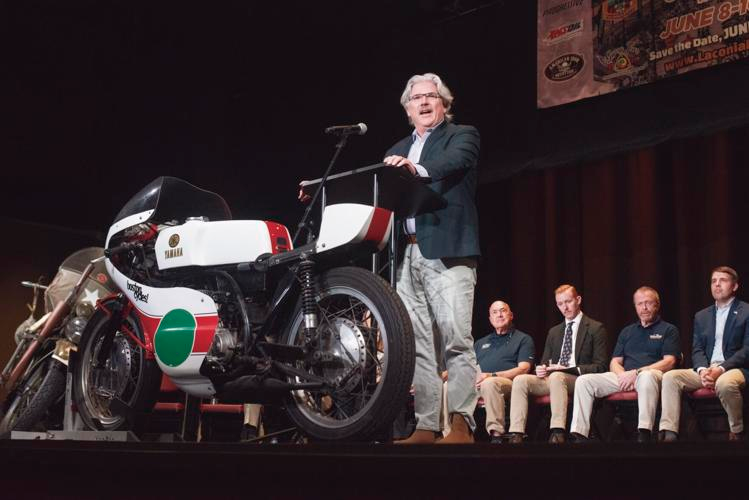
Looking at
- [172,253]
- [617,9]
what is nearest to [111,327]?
[172,253]

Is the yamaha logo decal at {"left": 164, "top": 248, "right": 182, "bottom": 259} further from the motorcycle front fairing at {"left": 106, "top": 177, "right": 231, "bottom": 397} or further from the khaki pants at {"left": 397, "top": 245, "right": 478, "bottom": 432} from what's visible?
the khaki pants at {"left": 397, "top": 245, "right": 478, "bottom": 432}

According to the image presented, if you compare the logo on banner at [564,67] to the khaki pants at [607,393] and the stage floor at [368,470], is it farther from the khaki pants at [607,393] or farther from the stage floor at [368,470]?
the stage floor at [368,470]

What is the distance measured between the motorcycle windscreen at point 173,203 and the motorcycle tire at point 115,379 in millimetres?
375

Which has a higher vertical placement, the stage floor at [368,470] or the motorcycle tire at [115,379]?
the motorcycle tire at [115,379]

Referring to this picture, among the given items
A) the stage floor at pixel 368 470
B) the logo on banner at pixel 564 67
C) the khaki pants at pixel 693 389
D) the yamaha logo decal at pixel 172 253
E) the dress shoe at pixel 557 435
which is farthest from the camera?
→ the logo on banner at pixel 564 67

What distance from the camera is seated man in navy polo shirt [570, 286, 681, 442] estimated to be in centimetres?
403

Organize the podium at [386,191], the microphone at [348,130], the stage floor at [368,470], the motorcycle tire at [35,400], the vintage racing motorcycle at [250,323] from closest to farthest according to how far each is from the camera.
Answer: the stage floor at [368,470], the vintage racing motorcycle at [250,323], the podium at [386,191], the microphone at [348,130], the motorcycle tire at [35,400]

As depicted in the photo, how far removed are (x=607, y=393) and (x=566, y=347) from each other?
0.60 m

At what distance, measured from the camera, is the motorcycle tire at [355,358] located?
6.78 feet

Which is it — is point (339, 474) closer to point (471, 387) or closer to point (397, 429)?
point (471, 387)

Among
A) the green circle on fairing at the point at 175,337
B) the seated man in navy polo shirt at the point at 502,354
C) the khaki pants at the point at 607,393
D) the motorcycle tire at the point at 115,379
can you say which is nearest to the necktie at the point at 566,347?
the seated man in navy polo shirt at the point at 502,354

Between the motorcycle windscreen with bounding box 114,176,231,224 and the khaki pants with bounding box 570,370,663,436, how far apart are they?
2.26m

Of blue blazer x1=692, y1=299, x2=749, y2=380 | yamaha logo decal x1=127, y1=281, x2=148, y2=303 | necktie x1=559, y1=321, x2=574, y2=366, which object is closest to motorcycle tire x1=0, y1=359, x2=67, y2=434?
yamaha logo decal x1=127, y1=281, x2=148, y2=303

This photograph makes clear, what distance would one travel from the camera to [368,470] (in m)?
1.17
